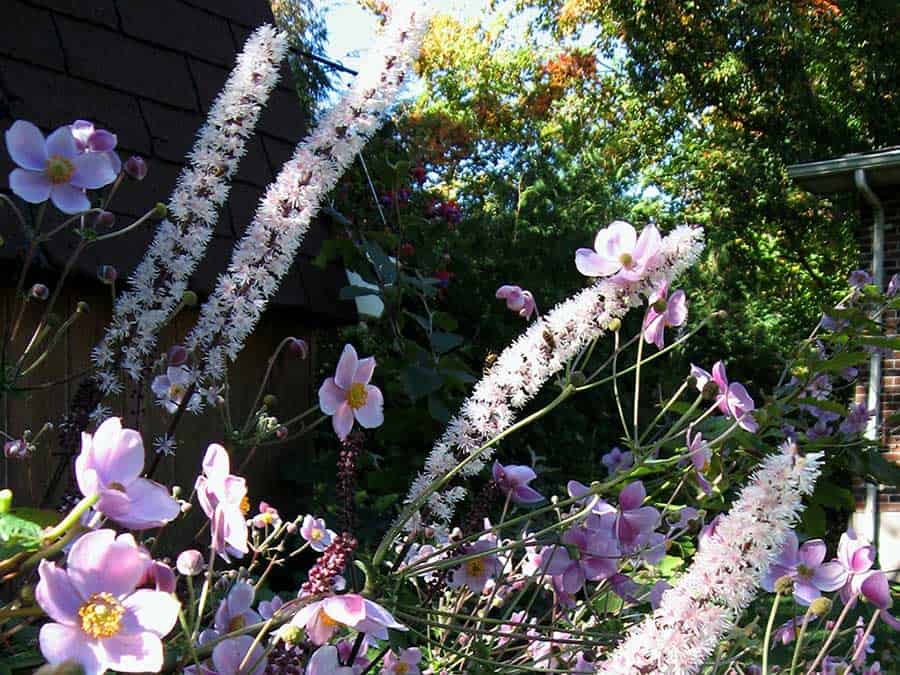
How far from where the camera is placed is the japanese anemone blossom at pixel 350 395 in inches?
40.9

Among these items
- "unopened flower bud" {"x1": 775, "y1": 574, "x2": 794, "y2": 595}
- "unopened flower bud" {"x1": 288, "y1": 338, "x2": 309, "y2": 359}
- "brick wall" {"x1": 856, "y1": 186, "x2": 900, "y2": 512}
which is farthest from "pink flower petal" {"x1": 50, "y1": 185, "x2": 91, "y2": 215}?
"brick wall" {"x1": 856, "y1": 186, "x2": 900, "y2": 512}

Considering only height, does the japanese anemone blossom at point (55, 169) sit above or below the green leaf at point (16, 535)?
above

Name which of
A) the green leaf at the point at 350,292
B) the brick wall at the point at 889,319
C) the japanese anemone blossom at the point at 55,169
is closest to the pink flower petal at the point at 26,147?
the japanese anemone blossom at the point at 55,169

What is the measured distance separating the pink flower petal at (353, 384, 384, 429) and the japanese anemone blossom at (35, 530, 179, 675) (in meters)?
0.46

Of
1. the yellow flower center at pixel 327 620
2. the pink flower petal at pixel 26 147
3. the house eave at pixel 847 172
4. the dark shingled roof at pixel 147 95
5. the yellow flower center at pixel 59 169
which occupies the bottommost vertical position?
the yellow flower center at pixel 327 620

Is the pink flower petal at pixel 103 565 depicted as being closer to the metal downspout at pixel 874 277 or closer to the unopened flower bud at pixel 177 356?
the unopened flower bud at pixel 177 356

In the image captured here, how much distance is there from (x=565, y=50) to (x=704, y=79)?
4.17 metres

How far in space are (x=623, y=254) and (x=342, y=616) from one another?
0.60 m

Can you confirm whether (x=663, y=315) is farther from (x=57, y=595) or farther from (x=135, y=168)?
(x=57, y=595)

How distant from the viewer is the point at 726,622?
0.77 m

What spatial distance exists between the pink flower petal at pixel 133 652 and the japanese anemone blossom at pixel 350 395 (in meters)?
0.43

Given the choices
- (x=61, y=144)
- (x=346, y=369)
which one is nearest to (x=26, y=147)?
(x=61, y=144)

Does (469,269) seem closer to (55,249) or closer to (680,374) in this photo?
(680,374)

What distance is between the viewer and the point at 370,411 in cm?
107
